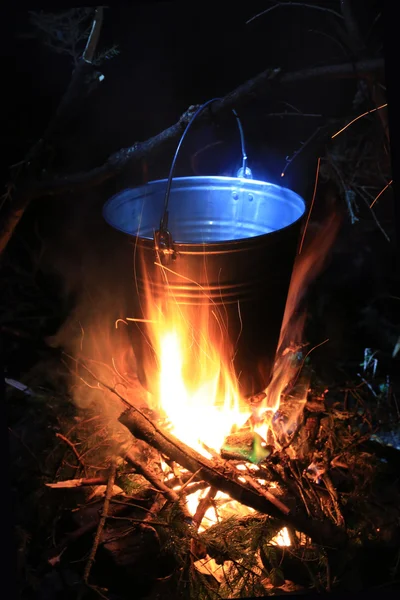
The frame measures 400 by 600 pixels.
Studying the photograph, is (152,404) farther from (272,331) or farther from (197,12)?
(197,12)

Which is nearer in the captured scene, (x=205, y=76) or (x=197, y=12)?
(x=197, y=12)

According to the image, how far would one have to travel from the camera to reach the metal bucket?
2.13 metres

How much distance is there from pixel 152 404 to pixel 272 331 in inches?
21.7

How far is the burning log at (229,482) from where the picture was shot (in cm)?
194

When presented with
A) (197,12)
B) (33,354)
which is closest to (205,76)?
(197,12)

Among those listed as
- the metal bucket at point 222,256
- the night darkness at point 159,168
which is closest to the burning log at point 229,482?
the night darkness at point 159,168

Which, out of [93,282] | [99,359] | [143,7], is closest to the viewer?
[143,7]

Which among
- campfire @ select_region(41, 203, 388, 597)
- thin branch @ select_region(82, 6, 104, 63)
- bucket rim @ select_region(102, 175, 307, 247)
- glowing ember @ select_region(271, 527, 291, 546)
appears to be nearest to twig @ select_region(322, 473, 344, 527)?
campfire @ select_region(41, 203, 388, 597)

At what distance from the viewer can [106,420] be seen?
2.40 m

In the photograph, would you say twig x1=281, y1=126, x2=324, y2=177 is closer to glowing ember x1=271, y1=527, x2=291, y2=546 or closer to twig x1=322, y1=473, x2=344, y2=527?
twig x1=322, y1=473, x2=344, y2=527

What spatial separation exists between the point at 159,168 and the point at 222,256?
837 millimetres

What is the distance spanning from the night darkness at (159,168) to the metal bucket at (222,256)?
15cm

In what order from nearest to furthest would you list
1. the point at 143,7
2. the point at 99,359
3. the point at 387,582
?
the point at 387,582, the point at 143,7, the point at 99,359

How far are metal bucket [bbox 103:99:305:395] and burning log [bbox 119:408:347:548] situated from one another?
42cm
